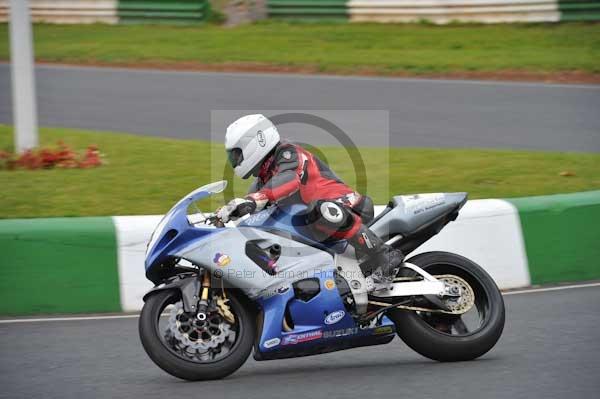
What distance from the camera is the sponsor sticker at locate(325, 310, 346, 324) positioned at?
20.1 ft

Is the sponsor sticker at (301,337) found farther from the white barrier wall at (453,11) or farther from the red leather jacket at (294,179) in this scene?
the white barrier wall at (453,11)

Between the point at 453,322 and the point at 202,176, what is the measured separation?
4928 millimetres

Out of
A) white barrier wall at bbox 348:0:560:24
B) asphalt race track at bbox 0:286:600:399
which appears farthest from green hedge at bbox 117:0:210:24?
asphalt race track at bbox 0:286:600:399

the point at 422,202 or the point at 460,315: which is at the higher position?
the point at 422,202

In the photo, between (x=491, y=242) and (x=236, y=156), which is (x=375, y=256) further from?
(x=491, y=242)

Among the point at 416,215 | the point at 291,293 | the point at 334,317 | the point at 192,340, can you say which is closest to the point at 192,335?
the point at 192,340

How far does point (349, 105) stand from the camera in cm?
1553

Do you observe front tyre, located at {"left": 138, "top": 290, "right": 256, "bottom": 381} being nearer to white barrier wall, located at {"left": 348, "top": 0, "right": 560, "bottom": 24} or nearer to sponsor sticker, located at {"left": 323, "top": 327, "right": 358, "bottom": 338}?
sponsor sticker, located at {"left": 323, "top": 327, "right": 358, "bottom": 338}

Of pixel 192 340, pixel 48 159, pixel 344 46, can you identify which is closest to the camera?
pixel 192 340

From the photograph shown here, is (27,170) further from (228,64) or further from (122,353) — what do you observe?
(228,64)

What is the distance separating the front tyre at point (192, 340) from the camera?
A: 581cm

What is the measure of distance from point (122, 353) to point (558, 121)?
9.41m

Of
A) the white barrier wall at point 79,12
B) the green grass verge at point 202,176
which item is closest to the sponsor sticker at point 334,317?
the green grass verge at point 202,176

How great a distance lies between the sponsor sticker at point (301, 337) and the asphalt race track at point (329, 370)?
23cm
